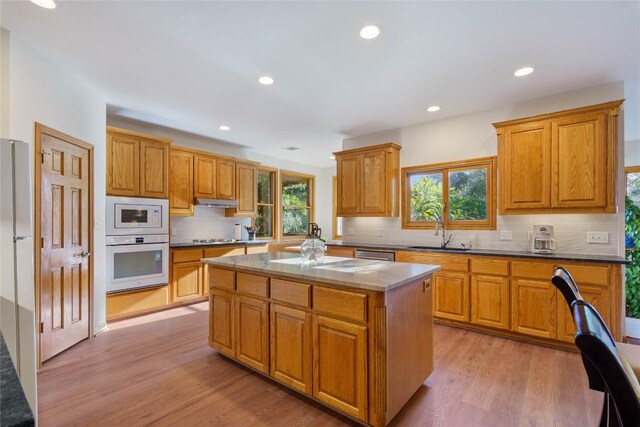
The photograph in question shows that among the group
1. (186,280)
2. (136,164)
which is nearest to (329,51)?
(136,164)

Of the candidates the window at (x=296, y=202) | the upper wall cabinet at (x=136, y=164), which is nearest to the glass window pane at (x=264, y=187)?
the window at (x=296, y=202)

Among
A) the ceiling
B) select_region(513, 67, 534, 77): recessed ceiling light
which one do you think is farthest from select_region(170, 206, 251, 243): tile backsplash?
select_region(513, 67, 534, 77): recessed ceiling light

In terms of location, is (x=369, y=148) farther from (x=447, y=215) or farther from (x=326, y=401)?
(x=326, y=401)

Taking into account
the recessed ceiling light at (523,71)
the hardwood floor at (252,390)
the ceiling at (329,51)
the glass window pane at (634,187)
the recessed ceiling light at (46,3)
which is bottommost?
the hardwood floor at (252,390)

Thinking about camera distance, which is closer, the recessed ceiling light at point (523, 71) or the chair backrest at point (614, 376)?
the chair backrest at point (614, 376)

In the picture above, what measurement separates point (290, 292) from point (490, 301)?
8.00 ft

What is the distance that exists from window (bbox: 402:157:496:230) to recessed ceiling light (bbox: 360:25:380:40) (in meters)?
2.38

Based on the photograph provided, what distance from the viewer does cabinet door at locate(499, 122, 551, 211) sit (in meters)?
3.24

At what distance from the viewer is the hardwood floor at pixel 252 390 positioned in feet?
6.45

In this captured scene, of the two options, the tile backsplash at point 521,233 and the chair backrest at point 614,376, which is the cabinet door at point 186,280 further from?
the chair backrest at point 614,376

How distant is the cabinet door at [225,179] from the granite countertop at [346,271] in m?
2.70

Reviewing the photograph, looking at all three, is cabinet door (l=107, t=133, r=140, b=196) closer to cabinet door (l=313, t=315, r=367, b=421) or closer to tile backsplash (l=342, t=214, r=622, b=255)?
cabinet door (l=313, t=315, r=367, b=421)

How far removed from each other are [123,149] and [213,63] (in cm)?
206

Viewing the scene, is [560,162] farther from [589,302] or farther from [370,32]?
[370,32]
